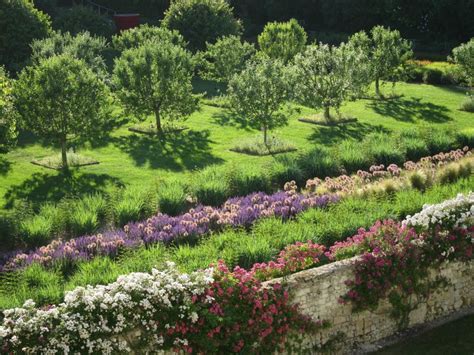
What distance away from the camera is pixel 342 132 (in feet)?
97.2

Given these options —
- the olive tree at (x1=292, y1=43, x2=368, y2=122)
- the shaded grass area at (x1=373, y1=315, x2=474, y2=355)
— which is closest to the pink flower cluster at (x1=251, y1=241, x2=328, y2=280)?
the shaded grass area at (x1=373, y1=315, x2=474, y2=355)

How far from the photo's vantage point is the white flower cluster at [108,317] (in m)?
10.5

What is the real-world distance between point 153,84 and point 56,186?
25.7 feet

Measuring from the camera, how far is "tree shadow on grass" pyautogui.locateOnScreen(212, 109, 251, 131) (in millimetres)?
31266

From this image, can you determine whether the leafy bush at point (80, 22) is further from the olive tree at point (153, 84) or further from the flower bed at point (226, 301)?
the flower bed at point (226, 301)

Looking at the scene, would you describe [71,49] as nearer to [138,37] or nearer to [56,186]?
[138,37]

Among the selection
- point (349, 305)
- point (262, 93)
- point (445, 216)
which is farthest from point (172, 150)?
point (349, 305)

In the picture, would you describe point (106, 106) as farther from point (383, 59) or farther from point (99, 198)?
point (383, 59)

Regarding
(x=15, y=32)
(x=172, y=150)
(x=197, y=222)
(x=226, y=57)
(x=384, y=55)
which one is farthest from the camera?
(x=15, y=32)

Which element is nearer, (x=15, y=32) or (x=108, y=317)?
(x=108, y=317)

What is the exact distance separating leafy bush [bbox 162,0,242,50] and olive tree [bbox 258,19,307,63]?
3.01 meters

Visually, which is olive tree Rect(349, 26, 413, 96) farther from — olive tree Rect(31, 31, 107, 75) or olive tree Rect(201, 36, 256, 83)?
olive tree Rect(31, 31, 107, 75)

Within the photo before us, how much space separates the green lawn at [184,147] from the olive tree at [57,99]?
146 centimetres

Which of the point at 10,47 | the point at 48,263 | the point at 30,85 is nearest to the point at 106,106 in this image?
the point at 30,85
